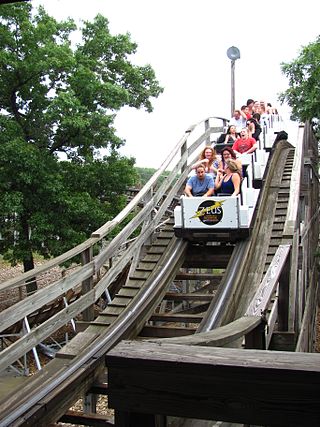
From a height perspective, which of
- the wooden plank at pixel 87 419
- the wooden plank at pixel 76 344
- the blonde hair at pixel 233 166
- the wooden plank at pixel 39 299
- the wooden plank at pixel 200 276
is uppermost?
the blonde hair at pixel 233 166

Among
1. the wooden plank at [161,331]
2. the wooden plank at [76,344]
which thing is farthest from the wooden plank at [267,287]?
the wooden plank at [76,344]

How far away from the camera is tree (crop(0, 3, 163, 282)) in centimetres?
1215

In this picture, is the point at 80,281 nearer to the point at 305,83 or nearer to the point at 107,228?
the point at 107,228

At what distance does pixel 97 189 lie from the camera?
1377 centimetres

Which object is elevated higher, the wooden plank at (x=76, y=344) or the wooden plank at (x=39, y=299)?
the wooden plank at (x=39, y=299)

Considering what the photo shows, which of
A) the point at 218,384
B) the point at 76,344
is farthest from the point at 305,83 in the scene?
the point at 218,384

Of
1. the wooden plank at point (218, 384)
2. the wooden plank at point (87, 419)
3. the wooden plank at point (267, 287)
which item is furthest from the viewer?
the wooden plank at point (87, 419)

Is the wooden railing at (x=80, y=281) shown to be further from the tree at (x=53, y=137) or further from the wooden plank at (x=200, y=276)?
the tree at (x=53, y=137)

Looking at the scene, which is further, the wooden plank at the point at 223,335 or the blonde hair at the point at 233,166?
the blonde hair at the point at 233,166

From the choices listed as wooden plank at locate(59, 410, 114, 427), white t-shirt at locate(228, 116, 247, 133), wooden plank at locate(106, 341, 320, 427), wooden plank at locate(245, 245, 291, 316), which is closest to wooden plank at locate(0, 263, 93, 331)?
wooden plank at locate(59, 410, 114, 427)

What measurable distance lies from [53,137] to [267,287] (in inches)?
444

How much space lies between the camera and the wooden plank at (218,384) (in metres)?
1.33

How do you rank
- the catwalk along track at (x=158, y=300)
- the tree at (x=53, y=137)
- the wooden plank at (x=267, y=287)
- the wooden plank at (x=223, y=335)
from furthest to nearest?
1. the tree at (x=53, y=137)
2. the catwalk along track at (x=158, y=300)
3. the wooden plank at (x=267, y=287)
4. the wooden plank at (x=223, y=335)

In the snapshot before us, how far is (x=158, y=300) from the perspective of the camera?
6520mm
